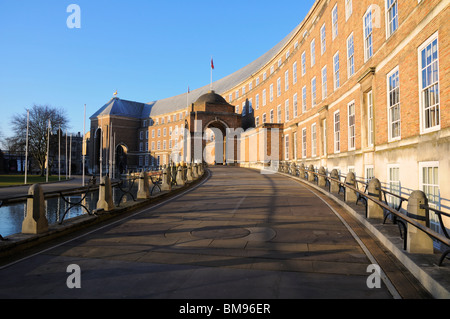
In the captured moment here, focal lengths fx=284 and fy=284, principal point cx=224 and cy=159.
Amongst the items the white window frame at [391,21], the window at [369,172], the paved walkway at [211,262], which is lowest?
the paved walkway at [211,262]

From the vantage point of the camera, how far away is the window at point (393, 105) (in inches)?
433

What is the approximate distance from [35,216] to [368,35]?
625 inches

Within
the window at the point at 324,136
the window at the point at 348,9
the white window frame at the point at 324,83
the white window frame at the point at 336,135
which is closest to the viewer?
the window at the point at 348,9

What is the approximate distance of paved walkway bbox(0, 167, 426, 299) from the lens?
12.7 ft

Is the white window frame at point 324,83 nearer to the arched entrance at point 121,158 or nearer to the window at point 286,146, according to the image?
the window at point 286,146

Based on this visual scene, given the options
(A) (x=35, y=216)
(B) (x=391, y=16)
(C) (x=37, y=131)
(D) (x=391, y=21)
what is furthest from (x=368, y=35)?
(C) (x=37, y=131)

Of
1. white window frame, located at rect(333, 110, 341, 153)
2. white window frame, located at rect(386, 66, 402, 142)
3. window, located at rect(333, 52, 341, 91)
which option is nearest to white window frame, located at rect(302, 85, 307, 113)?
window, located at rect(333, 52, 341, 91)

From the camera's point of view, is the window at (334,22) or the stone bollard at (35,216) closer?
the stone bollard at (35,216)

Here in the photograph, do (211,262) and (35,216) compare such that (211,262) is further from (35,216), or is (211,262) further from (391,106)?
(391,106)

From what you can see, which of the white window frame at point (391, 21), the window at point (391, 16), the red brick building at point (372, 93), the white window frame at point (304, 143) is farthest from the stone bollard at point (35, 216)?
the white window frame at point (304, 143)

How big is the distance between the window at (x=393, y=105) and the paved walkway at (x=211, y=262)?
5.24 metres

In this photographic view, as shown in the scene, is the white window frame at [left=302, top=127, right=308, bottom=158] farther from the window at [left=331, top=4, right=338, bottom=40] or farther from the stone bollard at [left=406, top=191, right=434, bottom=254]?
the stone bollard at [left=406, top=191, right=434, bottom=254]

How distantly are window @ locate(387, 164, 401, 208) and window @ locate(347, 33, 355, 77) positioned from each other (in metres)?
7.74

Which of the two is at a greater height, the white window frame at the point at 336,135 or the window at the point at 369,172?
the white window frame at the point at 336,135
